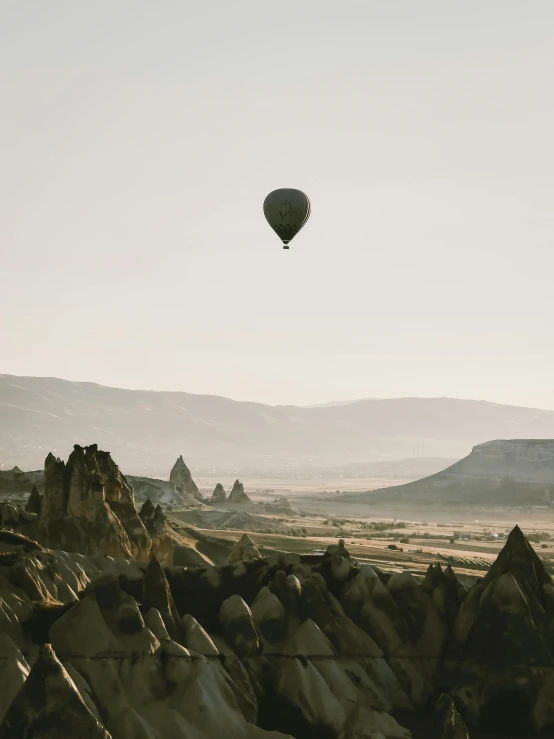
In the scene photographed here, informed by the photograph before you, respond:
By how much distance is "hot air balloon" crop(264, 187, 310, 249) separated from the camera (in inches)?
3474

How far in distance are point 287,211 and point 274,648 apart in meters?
54.0

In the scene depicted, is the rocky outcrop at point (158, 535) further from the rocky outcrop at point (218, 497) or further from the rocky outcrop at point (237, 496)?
the rocky outcrop at point (237, 496)

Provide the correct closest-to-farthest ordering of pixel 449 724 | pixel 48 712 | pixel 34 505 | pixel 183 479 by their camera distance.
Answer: pixel 48 712
pixel 449 724
pixel 34 505
pixel 183 479

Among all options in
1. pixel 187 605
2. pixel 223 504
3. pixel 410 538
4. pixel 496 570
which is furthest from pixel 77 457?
pixel 223 504

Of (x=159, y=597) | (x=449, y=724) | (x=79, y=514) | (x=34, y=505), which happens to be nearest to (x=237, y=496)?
(x=34, y=505)

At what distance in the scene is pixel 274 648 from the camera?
128ft

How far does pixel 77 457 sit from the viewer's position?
2451 inches

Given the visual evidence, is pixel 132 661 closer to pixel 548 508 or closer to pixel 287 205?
pixel 287 205

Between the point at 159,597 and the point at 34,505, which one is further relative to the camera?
the point at 34,505

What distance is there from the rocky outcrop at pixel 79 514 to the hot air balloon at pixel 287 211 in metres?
31.9

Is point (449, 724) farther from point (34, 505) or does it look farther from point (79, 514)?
point (34, 505)

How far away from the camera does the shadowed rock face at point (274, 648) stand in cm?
3256

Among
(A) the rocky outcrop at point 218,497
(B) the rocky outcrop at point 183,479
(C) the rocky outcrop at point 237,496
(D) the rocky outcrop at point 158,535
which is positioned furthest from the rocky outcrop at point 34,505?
(C) the rocky outcrop at point 237,496

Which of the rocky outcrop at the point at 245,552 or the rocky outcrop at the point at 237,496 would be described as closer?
the rocky outcrop at the point at 245,552
